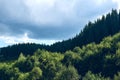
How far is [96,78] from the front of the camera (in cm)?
19800

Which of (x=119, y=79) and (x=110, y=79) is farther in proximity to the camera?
(x=110, y=79)

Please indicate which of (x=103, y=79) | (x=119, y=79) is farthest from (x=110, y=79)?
(x=119, y=79)

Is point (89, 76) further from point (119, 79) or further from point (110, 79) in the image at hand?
point (119, 79)

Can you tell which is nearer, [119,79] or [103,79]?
[119,79]

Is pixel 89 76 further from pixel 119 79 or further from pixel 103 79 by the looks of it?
pixel 119 79

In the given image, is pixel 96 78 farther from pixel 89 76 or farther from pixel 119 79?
pixel 119 79

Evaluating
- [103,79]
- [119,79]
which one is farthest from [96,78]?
[119,79]

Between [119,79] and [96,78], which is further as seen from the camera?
[96,78]

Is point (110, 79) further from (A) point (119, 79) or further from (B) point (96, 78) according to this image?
(A) point (119, 79)

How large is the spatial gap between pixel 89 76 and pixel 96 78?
10.4ft

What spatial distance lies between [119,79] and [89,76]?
3064 centimetres

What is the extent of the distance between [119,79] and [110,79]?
30.7m

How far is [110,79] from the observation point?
199 m

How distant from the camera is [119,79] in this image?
168 metres
